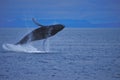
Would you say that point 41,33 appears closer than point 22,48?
Yes

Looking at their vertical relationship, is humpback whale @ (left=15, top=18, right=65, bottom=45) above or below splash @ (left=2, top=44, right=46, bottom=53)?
above

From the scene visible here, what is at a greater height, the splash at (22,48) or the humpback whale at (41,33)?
the humpback whale at (41,33)

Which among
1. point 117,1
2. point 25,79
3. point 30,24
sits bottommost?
point 25,79

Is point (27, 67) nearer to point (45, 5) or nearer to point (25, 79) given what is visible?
point (25, 79)

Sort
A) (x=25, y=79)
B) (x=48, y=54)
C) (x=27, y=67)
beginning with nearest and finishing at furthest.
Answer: (x=25, y=79)
(x=27, y=67)
(x=48, y=54)

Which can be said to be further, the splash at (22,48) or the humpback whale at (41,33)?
the splash at (22,48)

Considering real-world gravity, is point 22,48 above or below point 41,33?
below

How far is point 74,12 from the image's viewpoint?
224 inches

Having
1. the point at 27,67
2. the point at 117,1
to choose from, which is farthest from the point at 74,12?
the point at 27,67

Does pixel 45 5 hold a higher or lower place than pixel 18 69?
higher

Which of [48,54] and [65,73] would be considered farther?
[48,54]

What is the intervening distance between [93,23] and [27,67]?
1.33 m

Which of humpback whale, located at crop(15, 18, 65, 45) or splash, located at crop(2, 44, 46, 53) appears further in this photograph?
splash, located at crop(2, 44, 46, 53)

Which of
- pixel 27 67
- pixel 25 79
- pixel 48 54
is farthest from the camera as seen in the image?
pixel 48 54
